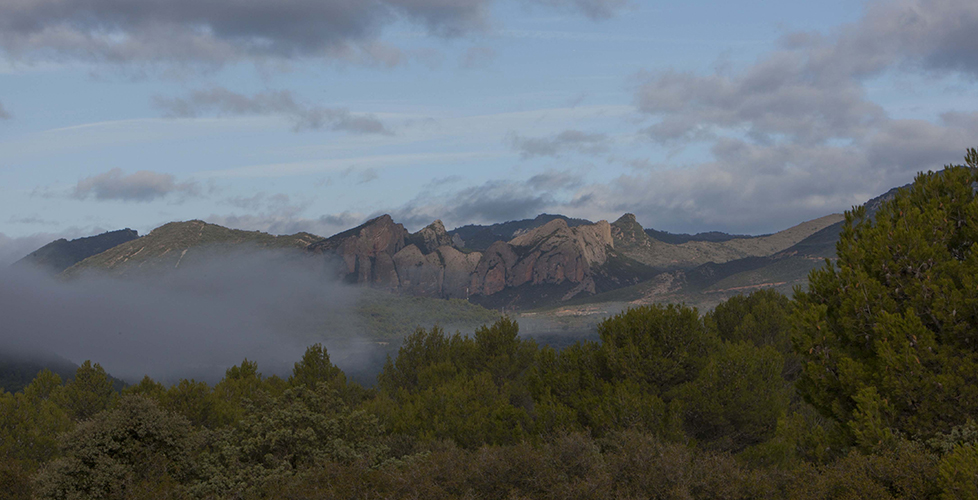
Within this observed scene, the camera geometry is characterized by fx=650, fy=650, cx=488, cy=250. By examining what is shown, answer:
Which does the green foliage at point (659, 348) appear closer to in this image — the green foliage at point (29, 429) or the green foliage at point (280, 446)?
the green foliage at point (280, 446)

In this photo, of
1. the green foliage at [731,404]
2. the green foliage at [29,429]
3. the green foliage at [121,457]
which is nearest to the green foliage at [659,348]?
the green foliage at [731,404]

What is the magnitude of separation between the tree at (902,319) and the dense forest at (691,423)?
7 centimetres

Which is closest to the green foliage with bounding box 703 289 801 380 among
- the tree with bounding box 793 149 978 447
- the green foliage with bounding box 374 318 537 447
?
the green foliage with bounding box 374 318 537 447

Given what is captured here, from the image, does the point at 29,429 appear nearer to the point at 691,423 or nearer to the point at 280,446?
the point at 280,446

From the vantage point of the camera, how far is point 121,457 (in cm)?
2900

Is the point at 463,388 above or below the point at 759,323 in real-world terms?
below

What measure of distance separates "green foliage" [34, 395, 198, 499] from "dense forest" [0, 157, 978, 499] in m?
0.08

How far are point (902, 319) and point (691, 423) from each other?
16.3 meters

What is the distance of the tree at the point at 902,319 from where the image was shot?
22281 mm

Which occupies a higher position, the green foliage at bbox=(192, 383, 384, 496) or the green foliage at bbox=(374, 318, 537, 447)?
the green foliage at bbox=(192, 383, 384, 496)

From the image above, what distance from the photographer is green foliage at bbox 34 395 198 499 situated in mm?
27562

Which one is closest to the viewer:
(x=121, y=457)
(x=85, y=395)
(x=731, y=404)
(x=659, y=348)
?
(x=121, y=457)

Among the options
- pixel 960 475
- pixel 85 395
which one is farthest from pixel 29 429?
pixel 960 475

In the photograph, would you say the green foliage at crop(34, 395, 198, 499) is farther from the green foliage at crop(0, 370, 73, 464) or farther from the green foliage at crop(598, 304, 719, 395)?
the green foliage at crop(0, 370, 73, 464)
